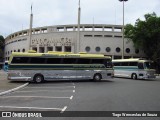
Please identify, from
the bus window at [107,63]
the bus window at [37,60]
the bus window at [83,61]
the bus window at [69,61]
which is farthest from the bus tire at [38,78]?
the bus window at [107,63]

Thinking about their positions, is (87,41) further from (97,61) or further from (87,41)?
(97,61)

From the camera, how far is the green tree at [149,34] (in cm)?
5319

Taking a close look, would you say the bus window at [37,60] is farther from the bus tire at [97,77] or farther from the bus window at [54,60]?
the bus tire at [97,77]

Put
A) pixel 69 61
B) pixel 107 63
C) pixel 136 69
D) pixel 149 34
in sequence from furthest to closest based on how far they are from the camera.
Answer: pixel 149 34, pixel 136 69, pixel 107 63, pixel 69 61

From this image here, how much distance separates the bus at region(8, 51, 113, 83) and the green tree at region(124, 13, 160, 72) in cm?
2697

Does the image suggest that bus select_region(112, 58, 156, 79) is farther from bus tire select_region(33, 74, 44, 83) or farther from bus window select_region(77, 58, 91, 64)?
bus tire select_region(33, 74, 44, 83)

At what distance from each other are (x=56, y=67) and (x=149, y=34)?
102 feet

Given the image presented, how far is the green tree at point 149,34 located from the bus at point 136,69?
1708 centimetres

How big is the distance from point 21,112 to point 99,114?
2.82 m

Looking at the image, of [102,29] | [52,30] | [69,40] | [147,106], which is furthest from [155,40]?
[147,106]

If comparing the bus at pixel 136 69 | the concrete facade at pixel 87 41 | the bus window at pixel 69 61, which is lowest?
the bus at pixel 136 69

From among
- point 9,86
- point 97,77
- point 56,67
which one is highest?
point 56,67

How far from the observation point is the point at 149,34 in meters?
53.0

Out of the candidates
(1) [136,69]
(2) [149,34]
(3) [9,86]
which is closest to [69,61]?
(3) [9,86]
